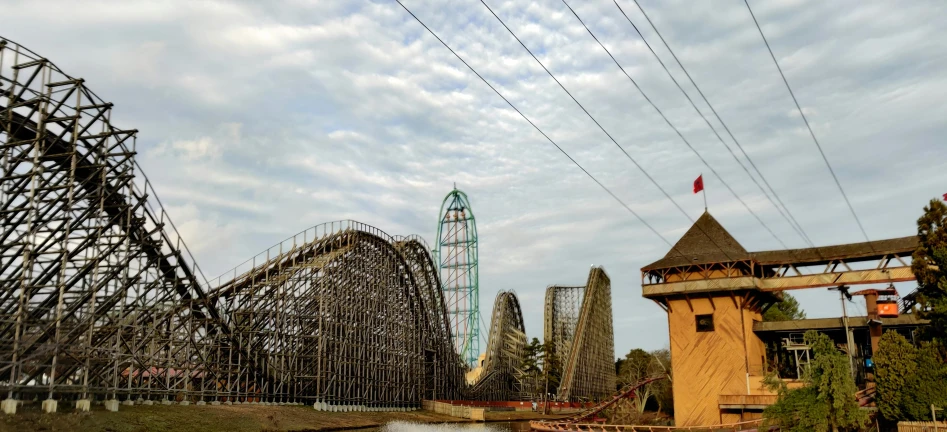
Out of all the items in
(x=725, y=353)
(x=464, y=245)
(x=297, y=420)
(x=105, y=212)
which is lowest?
(x=297, y=420)

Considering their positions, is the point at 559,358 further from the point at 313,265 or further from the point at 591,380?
the point at 313,265

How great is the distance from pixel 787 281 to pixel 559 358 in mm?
39599

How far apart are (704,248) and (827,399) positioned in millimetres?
13679

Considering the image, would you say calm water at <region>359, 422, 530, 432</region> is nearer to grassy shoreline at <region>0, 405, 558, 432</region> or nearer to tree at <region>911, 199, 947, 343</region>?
grassy shoreline at <region>0, 405, 558, 432</region>

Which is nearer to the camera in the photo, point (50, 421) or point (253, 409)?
point (50, 421)

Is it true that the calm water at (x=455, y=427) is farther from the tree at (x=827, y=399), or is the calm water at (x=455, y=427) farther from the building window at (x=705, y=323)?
the tree at (x=827, y=399)

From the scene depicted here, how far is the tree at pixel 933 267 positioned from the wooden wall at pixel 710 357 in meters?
8.19

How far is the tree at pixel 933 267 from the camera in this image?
25.8 m

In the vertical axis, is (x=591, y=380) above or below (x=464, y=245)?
below

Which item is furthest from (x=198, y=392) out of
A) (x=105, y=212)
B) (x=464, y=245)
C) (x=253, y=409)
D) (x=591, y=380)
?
(x=591, y=380)

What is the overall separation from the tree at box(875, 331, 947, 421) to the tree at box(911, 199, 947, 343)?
3.35ft

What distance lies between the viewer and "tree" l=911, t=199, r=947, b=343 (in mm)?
25797

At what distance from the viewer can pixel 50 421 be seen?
73.3 ft

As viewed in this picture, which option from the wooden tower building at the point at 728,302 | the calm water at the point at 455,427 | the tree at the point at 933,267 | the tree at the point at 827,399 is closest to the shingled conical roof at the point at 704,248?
the wooden tower building at the point at 728,302
